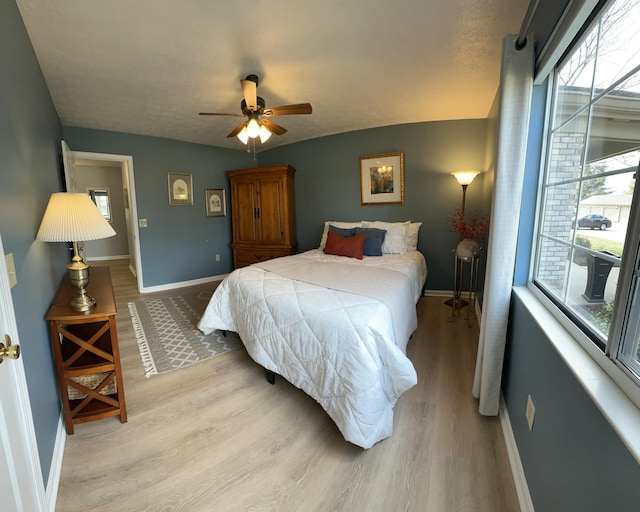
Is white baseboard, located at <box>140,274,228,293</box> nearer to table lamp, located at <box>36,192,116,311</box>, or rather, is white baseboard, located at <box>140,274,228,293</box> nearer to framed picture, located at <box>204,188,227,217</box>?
framed picture, located at <box>204,188,227,217</box>

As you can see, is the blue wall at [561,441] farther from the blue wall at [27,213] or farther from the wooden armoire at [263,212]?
the wooden armoire at [263,212]

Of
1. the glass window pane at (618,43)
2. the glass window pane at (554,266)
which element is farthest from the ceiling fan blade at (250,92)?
the glass window pane at (554,266)

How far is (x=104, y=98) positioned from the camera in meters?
2.98

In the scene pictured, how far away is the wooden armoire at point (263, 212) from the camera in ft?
15.0

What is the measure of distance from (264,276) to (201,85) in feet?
6.30

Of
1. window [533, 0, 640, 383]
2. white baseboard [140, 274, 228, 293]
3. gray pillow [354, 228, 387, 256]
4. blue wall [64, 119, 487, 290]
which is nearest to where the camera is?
window [533, 0, 640, 383]

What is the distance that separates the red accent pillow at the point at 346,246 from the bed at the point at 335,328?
1.76 ft

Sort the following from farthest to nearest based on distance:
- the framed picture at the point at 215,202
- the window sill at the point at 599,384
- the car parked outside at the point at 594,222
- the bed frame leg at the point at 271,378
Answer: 1. the framed picture at the point at 215,202
2. the bed frame leg at the point at 271,378
3. the car parked outside at the point at 594,222
4. the window sill at the point at 599,384

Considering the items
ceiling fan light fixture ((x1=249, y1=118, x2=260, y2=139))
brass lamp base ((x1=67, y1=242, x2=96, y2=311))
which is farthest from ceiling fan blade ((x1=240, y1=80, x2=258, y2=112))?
brass lamp base ((x1=67, y1=242, x2=96, y2=311))

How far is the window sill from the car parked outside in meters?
0.42

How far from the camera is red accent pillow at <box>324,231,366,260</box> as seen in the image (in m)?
3.48

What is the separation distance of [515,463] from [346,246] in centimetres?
250

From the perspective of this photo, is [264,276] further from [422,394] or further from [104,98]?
[104,98]

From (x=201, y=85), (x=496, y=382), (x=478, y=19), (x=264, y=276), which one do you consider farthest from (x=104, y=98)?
(x=496, y=382)
